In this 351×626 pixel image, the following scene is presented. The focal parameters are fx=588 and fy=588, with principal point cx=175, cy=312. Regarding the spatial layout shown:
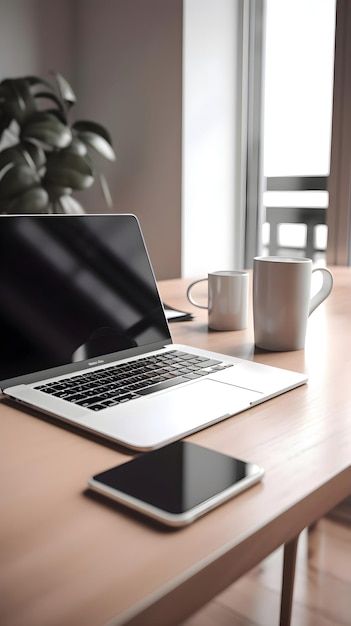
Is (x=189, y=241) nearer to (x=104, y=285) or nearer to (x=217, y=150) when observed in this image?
(x=217, y=150)

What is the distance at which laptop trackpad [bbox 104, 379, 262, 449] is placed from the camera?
53cm

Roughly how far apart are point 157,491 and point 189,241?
2113 millimetres

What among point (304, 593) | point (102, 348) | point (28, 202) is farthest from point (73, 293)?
point (28, 202)

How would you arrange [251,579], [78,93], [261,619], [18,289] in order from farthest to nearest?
[78,93], [251,579], [261,619], [18,289]

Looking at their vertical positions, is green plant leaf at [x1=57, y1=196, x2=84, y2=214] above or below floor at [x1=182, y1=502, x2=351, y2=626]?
above

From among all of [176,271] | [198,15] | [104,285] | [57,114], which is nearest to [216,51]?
[198,15]

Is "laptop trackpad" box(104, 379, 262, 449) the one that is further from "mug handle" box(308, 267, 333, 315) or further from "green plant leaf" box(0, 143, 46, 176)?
"green plant leaf" box(0, 143, 46, 176)

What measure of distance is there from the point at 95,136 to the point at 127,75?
0.40m

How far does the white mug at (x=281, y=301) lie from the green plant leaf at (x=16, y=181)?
158cm

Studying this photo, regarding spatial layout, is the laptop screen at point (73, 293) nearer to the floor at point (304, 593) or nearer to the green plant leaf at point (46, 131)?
the floor at point (304, 593)

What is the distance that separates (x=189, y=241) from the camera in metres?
2.49

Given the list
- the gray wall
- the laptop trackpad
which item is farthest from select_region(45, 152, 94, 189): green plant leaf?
the laptop trackpad

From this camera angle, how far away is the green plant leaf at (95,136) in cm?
235

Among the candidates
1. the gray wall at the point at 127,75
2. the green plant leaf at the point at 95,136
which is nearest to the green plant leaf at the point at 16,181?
the green plant leaf at the point at 95,136
